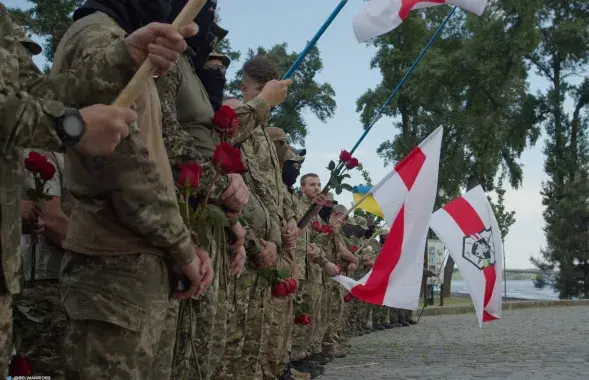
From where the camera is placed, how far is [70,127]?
94.2 inches

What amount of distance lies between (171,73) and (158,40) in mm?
1044

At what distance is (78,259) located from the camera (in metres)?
3.08

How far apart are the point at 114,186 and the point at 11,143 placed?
2.06 feet

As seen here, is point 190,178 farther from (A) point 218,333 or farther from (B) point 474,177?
(B) point 474,177

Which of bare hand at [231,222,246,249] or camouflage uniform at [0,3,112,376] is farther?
bare hand at [231,222,246,249]

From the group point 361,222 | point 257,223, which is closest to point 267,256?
point 257,223

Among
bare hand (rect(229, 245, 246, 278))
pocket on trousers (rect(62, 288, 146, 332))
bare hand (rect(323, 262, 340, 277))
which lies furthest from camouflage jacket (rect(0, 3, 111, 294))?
bare hand (rect(323, 262, 340, 277))

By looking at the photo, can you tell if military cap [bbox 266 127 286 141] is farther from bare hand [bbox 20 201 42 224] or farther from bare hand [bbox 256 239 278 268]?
bare hand [bbox 20 201 42 224]

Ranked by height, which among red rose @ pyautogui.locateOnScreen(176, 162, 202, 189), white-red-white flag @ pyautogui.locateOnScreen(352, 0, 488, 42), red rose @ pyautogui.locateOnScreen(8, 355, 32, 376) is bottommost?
red rose @ pyautogui.locateOnScreen(8, 355, 32, 376)

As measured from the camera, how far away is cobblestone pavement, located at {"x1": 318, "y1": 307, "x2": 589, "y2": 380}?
330 inches

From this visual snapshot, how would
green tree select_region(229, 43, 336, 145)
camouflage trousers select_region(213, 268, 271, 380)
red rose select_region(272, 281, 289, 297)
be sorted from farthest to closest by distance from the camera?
1. green tree select_region(229, 43, 336, 145)
2. red rose select_region(272, 281, 289, 297)
3. camouflage trousers select_region(213, 268, 271, 380)

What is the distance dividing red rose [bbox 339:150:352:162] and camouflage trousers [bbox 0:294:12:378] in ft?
13.3

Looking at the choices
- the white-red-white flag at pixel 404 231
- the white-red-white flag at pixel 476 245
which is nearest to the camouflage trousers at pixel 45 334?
the white-red-white flag at pixel 404 231

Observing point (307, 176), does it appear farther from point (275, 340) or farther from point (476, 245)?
point (275, 340)
